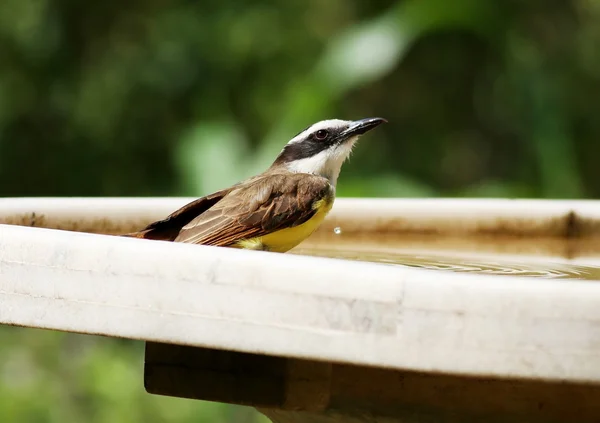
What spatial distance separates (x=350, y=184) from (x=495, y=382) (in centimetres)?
411

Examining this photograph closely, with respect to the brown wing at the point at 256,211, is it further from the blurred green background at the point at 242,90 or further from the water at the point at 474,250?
the blurred green background at the point at 242,90

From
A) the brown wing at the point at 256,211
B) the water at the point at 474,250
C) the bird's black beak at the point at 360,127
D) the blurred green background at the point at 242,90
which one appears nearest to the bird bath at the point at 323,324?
the brown wing at the point at 256,211

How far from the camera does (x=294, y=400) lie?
201 cm

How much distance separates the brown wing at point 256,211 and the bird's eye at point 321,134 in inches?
26.2

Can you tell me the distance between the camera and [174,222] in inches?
122

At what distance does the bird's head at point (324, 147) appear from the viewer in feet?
13.3

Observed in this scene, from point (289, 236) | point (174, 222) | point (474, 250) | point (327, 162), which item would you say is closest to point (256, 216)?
point (289, 236)

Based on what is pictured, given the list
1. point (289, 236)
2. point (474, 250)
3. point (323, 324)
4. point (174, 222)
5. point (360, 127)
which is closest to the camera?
point (323, 324)

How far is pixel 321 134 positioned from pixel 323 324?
247cm

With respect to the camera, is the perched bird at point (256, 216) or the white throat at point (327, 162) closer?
the perched bird at point (256, 216)

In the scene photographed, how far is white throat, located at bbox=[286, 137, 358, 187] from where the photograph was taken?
4.05 meters

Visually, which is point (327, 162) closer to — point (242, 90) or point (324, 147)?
point (324, 147)

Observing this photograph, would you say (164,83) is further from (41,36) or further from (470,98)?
(470,98)

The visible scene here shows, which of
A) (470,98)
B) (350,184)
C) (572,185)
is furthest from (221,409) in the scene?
(470,98)
